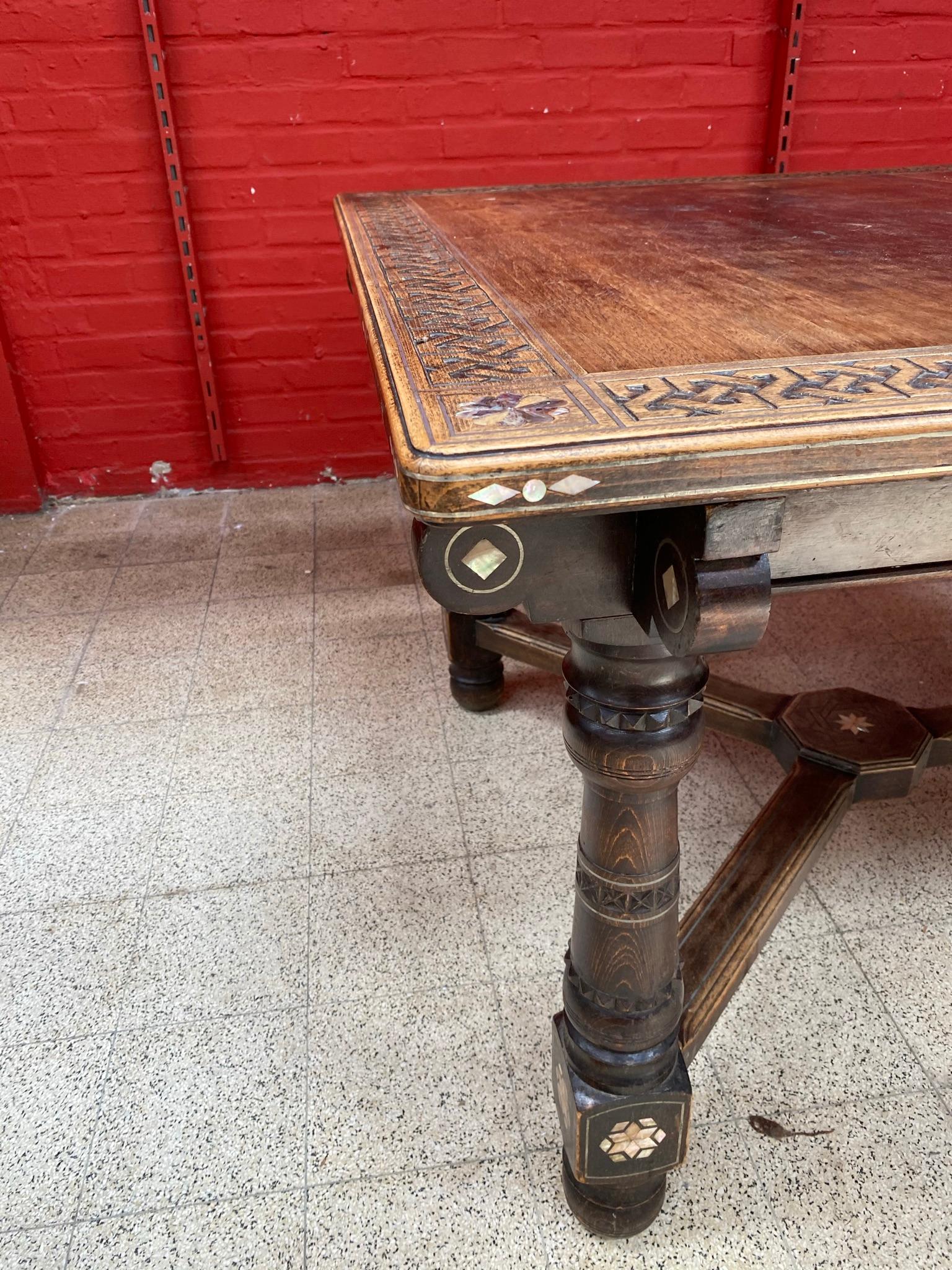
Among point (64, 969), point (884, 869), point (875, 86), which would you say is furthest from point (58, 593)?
point (875, 86)

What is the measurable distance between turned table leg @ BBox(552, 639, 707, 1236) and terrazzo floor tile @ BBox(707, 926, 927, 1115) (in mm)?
221

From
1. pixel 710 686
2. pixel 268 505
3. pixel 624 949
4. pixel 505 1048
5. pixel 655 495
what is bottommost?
pixel 268 505

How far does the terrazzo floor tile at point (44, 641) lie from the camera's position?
83.8 inches

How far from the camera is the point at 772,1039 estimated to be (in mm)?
1231

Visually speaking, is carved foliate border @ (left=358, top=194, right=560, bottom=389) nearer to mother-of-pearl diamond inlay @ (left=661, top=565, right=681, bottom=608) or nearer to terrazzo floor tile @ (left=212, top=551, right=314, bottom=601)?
mother-of-pearl diamond inlay @ (left=661, top=565, right=681, bottom=608)

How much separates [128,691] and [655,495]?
1656mm

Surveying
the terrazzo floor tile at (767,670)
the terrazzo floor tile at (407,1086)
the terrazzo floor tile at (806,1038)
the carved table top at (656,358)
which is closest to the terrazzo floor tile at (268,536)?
the terrazzo floor tile at (767,670)

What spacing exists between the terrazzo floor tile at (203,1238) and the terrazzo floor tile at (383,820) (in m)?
0.54

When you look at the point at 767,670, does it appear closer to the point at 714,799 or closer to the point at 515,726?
the point at 714,799

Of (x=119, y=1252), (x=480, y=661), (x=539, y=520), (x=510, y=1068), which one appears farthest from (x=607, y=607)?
(x=480, y=661)

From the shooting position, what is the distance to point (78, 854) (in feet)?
5.17

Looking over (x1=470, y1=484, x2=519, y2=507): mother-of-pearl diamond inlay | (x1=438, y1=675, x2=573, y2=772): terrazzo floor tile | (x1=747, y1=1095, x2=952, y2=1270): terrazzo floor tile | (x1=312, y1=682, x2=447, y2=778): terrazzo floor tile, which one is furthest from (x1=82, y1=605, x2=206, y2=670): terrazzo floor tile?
(x1=470, y1=484, x2=519, y2=507): mother-of-pearl diamond inlay

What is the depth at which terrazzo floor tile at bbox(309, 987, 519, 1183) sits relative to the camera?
110 centimetres

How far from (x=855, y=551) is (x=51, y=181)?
257 centimetres
